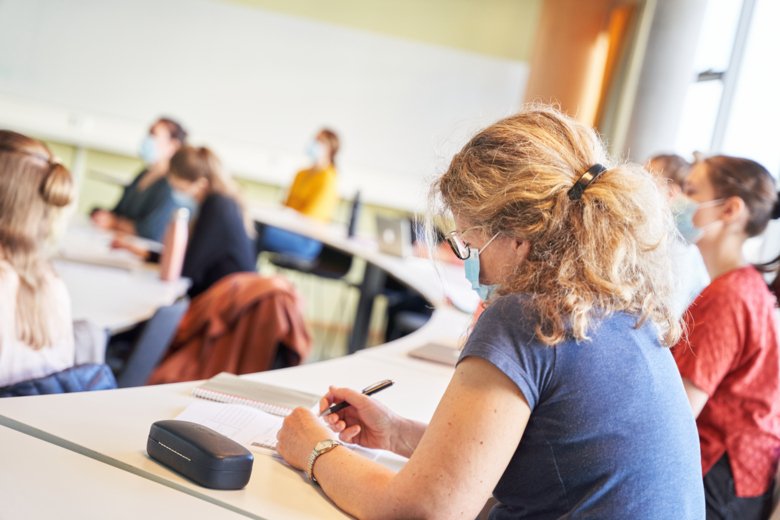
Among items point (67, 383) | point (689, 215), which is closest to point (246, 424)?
point (67, 383)

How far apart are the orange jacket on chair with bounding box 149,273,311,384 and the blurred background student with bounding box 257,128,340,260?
348 cm

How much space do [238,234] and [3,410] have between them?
9.27 feet

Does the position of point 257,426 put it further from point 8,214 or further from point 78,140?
point 78,140

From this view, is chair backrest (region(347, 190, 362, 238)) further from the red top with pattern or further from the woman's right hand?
the woman's right hand

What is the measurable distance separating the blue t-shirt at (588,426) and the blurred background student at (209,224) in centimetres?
305

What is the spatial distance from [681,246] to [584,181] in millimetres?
399

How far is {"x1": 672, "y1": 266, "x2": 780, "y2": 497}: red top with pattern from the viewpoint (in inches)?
83.6

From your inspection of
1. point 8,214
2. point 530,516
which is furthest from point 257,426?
point 8,214

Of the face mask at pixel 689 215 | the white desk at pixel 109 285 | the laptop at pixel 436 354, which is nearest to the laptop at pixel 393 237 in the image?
the white desk at pixel 109 285

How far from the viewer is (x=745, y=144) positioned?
4.64 metres

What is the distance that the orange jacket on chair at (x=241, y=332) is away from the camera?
3.03m

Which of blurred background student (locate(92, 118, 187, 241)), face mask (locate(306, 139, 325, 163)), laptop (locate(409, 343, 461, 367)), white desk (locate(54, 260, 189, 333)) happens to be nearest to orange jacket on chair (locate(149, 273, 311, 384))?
white desk (locate(54, 260, 189, 333))

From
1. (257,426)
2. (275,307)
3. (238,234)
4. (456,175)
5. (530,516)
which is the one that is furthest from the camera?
(238,234)

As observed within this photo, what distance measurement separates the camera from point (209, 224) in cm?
422
